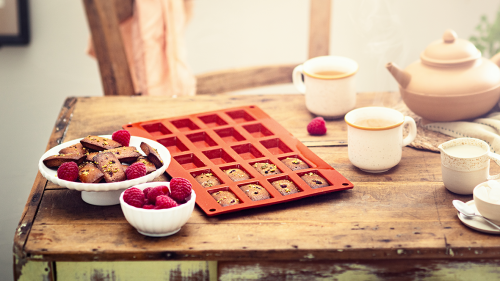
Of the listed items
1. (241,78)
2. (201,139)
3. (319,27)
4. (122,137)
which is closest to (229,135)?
(201,139)

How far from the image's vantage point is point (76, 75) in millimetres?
2631

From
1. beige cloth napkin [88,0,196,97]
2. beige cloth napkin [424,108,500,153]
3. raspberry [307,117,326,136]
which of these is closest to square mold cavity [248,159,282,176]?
raspberry [307,117,326,136]

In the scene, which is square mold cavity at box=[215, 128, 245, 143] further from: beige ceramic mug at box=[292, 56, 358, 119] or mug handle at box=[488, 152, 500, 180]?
mug handle at box=[488, 152, 500, 180]

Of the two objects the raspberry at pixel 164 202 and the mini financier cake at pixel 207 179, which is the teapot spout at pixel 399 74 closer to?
the mini financier cake at pixel 207 179

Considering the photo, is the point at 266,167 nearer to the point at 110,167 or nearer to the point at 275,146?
the point at 275,146

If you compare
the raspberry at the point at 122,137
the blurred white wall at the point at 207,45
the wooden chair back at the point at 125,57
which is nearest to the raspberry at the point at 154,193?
the raspberry at the point at 122,137

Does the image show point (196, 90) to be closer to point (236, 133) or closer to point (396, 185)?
point (236, 133)

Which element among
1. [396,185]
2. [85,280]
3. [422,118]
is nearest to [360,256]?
[396,185]

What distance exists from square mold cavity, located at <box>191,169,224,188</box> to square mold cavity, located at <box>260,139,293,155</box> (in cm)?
19

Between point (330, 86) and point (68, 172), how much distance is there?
0.70 metres

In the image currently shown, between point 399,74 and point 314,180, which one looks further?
point 399,74

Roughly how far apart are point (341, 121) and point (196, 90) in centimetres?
57

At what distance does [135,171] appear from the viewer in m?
0.92

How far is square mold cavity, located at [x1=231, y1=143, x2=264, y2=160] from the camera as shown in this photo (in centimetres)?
116
